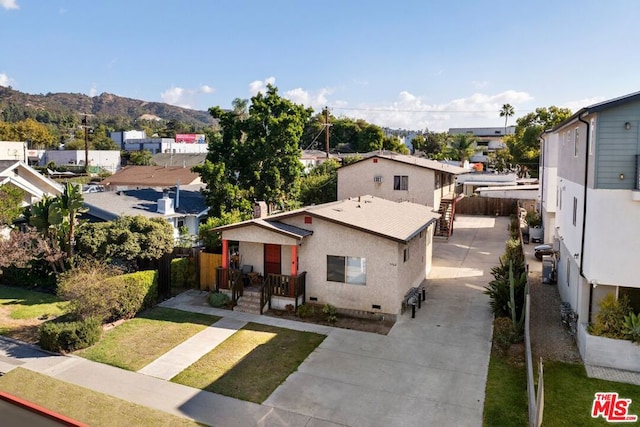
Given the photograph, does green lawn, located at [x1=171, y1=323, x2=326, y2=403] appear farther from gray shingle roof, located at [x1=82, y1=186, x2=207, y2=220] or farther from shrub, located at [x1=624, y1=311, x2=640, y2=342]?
gray shingle roof, located at [x1=82, y1=186, x2=207, y2=220]

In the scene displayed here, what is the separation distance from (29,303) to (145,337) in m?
7.54

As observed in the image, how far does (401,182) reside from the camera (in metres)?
35.6

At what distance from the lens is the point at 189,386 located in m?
12.9

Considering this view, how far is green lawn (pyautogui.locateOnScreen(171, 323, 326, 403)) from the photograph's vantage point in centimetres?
1281

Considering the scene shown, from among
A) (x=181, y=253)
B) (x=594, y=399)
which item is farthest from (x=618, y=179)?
(x=181, y=253)

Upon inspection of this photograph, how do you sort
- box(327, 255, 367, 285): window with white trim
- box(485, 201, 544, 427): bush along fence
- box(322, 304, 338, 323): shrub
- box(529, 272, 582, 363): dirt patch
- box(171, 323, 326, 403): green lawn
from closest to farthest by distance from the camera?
box(171, 323, 326, 403): green lawn → box(529, 272, 582, 363): dirt patch → box(485, 201, 544, 427): bush along fence → box(322, 304, 338, 323): shrub → box(327, 255, 367, 285): window with white trim

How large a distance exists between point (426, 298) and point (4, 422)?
51.6ft

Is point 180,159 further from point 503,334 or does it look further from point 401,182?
point 503,334

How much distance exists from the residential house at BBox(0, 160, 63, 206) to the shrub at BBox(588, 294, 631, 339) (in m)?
29.9

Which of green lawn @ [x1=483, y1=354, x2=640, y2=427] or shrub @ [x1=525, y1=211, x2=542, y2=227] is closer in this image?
green lawn @ [x1=483, y1=354, x2=640, y2=427]

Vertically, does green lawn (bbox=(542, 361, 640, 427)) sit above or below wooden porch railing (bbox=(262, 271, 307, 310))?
below

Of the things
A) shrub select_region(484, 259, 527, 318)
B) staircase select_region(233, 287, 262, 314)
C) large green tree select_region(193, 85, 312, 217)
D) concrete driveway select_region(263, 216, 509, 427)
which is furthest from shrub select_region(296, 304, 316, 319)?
large green tree select_region(193, 85, 312, 217)

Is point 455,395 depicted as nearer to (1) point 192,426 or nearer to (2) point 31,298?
(1) point 192,426

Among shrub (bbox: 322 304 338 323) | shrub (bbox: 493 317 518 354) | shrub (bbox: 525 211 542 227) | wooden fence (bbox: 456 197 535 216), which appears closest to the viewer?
shrub (bbox: 493 317 518 354)
